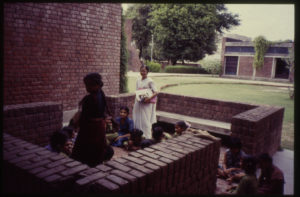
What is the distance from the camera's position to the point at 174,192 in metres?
2.38

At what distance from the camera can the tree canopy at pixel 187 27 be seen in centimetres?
3338

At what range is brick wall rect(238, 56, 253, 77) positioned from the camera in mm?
36388

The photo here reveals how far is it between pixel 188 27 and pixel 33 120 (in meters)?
32.8

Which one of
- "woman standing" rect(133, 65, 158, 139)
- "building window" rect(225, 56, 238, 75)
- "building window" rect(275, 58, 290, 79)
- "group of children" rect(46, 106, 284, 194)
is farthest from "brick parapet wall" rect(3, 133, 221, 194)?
"building window" rect(225, 56, 238, 75)

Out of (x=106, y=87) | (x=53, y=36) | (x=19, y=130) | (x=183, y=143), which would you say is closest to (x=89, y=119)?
(x=183, y=143)

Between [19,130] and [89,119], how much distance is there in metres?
2.20

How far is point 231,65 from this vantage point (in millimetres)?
38344

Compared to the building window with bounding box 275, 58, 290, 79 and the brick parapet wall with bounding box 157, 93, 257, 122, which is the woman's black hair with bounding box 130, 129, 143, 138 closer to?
the brick parapet wall with bounding box 157, 93, 257, 122

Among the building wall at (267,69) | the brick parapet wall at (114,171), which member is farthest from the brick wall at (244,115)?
the building wall at (267,69)

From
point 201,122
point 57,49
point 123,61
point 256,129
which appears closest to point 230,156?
point 256,129

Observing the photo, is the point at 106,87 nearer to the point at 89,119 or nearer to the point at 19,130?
the point at 19,130

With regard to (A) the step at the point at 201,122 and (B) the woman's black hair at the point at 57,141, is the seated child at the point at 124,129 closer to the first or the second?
(A) the step at the point at 201,122

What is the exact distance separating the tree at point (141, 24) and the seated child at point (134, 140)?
43.3 m

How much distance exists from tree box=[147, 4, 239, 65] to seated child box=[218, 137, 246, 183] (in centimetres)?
3019
